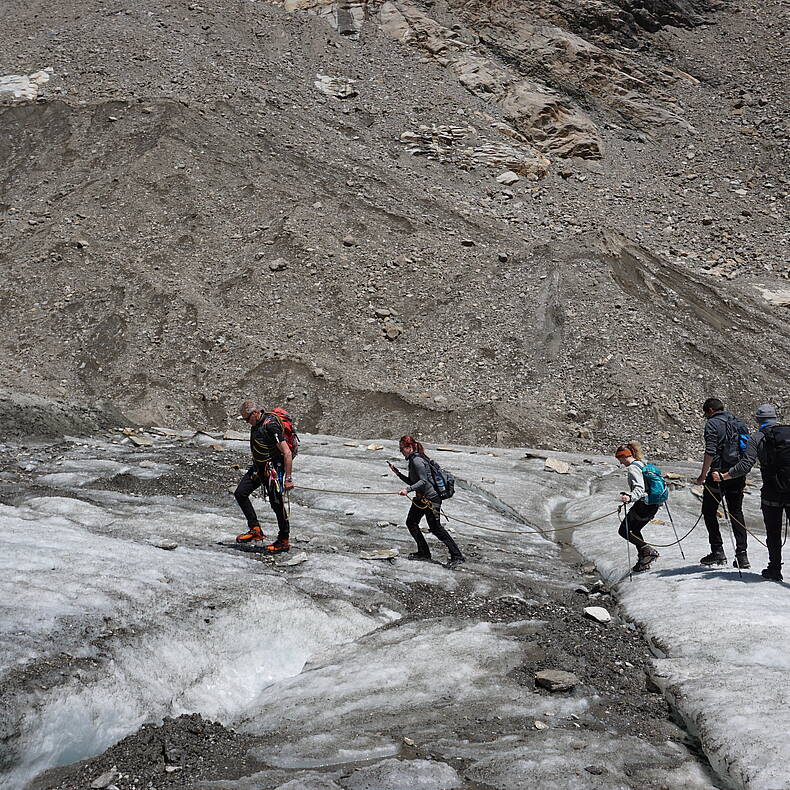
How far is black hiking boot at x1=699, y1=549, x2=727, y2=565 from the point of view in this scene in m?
9.95

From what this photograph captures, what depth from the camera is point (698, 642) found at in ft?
24.2

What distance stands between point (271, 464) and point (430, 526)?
2.51 metres

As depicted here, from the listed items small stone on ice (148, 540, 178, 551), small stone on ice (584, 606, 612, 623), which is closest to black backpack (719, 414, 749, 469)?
small stone on ice (584, 606, 612, 623)

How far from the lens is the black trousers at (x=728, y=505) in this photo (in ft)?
31.1

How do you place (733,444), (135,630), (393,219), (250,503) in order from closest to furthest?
(135,630), (733,444), (250,503), (393,219)

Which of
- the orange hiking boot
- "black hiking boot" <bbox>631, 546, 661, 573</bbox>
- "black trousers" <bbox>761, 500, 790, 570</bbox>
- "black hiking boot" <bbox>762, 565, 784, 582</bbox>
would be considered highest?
"black trousers" <bbox>761, 500, 790, 570</bbox>

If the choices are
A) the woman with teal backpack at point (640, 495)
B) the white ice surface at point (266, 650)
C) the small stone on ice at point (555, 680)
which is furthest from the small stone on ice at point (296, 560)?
the woman with teal backpack at point (640, 495)

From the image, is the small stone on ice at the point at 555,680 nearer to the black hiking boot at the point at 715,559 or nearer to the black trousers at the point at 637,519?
the black trousers at the point at 637,519

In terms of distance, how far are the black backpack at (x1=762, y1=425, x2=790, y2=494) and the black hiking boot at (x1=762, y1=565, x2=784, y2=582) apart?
47.1 inches

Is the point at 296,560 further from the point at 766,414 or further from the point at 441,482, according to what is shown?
the point at 766,414

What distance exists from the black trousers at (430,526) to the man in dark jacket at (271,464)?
1890 mm

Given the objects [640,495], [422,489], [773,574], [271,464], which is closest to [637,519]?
[640,495]

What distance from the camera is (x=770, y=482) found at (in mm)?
8750

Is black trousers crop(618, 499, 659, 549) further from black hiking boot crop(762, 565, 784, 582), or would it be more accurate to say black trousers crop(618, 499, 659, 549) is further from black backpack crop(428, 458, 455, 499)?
black backpack crop(428, 458, 455, 499)
